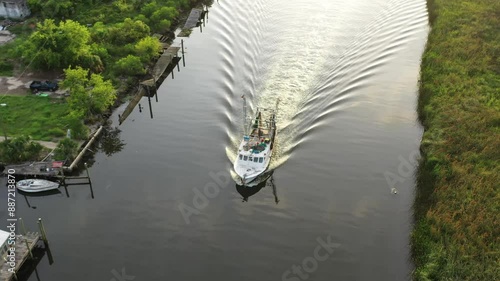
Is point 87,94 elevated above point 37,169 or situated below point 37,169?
above

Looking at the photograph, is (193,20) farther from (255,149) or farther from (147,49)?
(255,149)

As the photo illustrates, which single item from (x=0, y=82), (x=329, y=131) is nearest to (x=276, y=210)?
(x=329, y=131)

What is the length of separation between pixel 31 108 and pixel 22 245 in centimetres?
2775

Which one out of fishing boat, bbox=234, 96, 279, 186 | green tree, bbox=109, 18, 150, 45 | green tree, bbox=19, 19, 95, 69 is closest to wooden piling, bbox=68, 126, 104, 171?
green tree, bbox=19, 19, 95, 69

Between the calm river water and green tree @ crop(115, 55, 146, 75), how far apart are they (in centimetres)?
555

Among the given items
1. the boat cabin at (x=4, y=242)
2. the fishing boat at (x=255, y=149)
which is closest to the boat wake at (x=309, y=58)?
the fishing boat at (x=255, y=149)

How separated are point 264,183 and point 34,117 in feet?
115

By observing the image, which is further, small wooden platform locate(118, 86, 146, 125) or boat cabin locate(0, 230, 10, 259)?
small wooden platform locate(118, 86, 146, 125)

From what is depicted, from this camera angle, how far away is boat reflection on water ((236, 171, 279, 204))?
2044 inches

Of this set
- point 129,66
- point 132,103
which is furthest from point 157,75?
point 132,103

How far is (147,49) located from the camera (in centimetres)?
7875

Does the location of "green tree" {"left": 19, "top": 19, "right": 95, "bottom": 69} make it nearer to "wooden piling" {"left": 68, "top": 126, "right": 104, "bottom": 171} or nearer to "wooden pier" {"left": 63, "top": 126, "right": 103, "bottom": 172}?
"wooden piling" {"left": 68, "top": 126, "right": 104, "bottom": 171}

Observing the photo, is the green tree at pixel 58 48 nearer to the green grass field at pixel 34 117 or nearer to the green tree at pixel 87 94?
the green tree at pixel 87 94

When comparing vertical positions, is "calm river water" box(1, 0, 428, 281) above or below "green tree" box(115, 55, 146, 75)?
below
